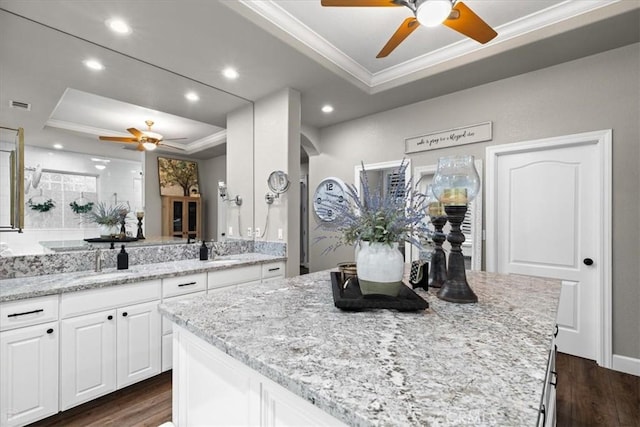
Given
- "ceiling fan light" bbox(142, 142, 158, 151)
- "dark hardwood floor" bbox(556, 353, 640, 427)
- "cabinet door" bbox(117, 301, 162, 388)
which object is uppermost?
"ceiling fan light" bbox(142, 142, 158, 151)

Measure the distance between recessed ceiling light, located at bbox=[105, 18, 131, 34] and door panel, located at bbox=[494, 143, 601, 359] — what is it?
141 inches

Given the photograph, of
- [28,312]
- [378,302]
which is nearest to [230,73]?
[28,312]

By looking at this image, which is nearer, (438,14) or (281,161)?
(438,14)

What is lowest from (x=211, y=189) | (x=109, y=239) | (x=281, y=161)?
(x=109, y=239)

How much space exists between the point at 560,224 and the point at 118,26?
412 centimetres

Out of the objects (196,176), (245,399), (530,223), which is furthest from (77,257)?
(530,223)

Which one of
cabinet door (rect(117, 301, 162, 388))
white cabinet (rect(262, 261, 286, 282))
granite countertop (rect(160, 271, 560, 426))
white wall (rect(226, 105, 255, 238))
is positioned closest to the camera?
granite countertop (rect(160, 271, 560, 426))

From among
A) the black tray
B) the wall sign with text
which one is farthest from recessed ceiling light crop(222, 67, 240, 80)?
the black tray

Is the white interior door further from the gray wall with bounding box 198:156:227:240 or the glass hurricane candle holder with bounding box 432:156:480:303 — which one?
the gray wall with bounding box 198:156:227:240

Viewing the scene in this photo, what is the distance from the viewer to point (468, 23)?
1850 mm

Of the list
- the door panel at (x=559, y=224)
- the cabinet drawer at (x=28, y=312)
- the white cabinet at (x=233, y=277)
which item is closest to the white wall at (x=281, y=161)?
the white cabinet at (x=233, y=277)

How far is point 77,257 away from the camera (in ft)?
7.69

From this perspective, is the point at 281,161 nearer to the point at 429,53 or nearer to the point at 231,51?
the point at 231,51

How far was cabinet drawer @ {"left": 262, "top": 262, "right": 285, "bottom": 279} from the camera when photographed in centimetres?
311
